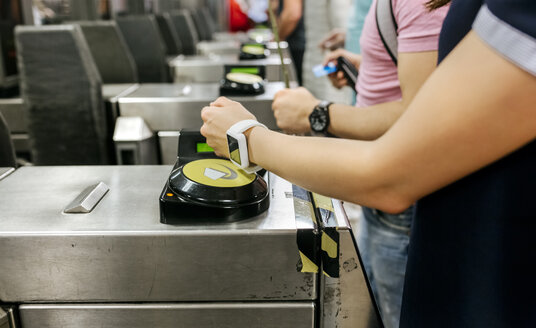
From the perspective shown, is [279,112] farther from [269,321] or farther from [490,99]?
[490,99]

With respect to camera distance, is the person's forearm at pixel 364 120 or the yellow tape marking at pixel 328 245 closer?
the yellow tape marking at pixel 328 245

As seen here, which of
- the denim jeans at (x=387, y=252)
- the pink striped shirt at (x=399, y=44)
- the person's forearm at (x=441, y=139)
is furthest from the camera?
the denim jeans at (x=387, y=252)

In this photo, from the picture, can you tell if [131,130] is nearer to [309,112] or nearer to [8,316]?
[309,112]

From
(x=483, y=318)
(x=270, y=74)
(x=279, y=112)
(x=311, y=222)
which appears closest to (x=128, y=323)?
(x=311, y=222)

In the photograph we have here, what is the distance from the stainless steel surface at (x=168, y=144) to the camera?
1.18 metres

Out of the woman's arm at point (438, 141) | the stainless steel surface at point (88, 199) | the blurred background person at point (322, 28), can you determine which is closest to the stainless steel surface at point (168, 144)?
the stainless steel surface at point (88, 199)

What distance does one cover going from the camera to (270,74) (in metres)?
2.04

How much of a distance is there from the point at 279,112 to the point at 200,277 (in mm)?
497

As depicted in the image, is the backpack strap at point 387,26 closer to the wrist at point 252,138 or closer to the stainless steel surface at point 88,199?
the wrist at point 252,138

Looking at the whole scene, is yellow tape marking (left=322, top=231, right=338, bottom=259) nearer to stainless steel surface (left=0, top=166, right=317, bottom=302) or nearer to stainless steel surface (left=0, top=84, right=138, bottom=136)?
stainless steel surface (left=0, top=166, right=317, bottom=302)

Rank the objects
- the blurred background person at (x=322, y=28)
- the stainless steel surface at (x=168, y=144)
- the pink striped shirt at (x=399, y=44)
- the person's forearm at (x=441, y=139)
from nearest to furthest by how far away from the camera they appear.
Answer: the person's forearm at (x=441, y=139)
the pink striped shirt at (x=399, y=44)
the stainless steel surface at (x=168, y=144)
the blurred background person at (x=322, y=28)

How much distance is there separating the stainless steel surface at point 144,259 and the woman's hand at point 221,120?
0.12m

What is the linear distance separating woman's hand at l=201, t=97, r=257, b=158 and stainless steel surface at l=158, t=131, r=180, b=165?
19.4 inches

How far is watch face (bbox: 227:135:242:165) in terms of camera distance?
2.04 feet
